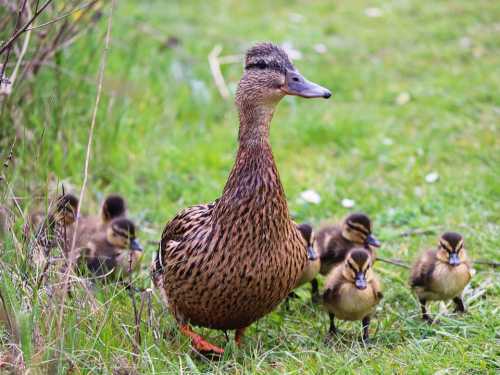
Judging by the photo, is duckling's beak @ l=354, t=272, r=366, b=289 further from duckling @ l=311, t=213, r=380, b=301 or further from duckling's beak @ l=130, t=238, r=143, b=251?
duckling's beak @ l=130, t=238, r=143, b=251

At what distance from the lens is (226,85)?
26.3ft

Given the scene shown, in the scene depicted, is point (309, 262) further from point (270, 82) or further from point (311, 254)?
point (270, 82)

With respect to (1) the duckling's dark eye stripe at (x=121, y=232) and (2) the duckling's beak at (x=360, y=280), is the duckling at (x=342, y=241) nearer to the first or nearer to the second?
(2) the duckling's beak at (x=360, y=280)

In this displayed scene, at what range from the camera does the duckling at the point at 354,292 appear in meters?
4.10

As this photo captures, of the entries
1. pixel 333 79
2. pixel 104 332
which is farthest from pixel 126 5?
pixel 104 332

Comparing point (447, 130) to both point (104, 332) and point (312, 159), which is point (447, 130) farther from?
point (104, 332)

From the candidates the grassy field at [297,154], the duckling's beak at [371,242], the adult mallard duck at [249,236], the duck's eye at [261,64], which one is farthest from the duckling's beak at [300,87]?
the duckling's beak at [371,242]

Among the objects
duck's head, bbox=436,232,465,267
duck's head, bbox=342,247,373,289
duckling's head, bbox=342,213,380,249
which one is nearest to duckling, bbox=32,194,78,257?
duck's head, bbox=342,247,373,289

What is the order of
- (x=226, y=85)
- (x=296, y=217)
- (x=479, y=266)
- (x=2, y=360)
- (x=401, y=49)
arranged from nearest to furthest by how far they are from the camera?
(x=2, y=360)
(x=479, y=266)
(x=296, y=217)
(x=226, y=85)
(x=401, y=49)

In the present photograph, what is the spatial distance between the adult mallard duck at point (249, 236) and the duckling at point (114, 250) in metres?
0.84

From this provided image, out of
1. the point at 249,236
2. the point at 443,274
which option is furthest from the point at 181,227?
the point at 443,274

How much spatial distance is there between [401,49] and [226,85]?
222cm

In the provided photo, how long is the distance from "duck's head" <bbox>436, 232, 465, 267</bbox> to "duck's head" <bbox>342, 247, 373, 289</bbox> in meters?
0.41

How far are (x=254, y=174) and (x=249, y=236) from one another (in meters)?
0.28
